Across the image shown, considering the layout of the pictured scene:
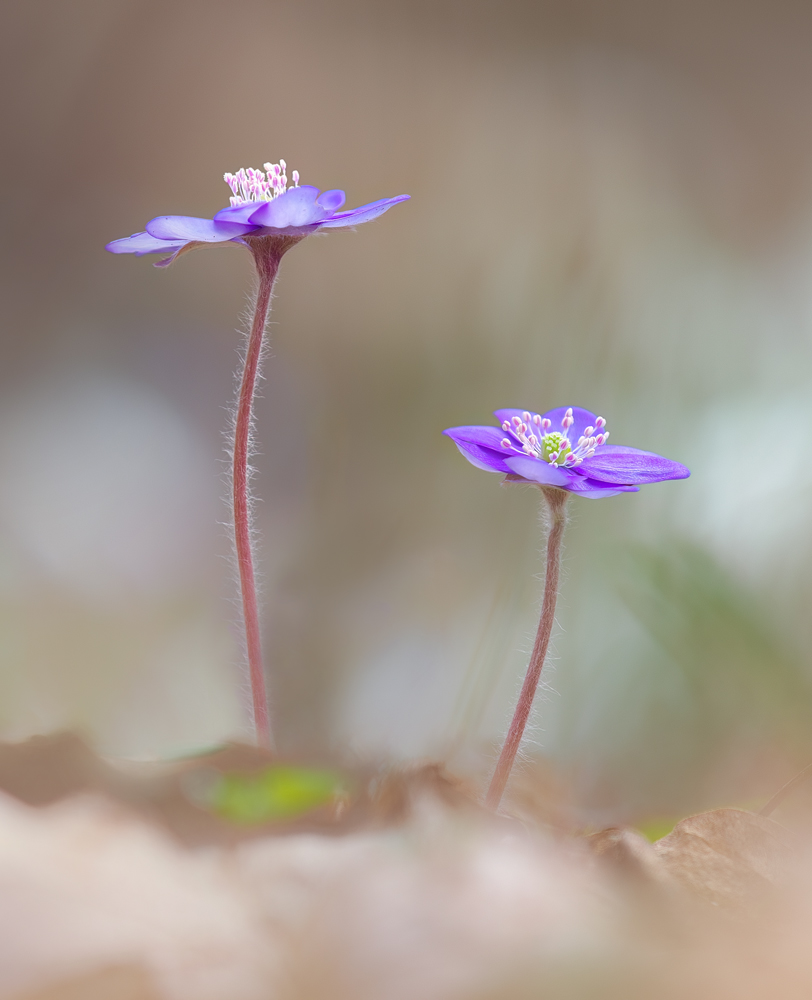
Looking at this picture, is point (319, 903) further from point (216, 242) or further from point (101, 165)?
point (101, 165)

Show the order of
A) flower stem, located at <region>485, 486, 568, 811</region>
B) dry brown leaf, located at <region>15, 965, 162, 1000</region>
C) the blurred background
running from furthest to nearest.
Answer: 1. the blurred background
2. flower stem, located at <region>485, 486, 568, 811</region>
3. dry brown leaf, located at <region>15, 965, 162, 1000</region>

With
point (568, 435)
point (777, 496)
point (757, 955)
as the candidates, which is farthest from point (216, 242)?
point (777, 496)

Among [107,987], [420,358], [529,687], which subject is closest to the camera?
[107,987]

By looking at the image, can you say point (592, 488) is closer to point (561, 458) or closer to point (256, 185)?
point (561, 458)

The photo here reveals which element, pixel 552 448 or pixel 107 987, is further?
pixel 552 448

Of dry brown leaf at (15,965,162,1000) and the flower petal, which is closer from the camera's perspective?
dry brown leaf at (15,965,162,1000)

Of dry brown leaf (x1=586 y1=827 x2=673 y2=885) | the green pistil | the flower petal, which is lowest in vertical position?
dry brown leaf (x1=586 y1=827 x2=673 y2=885)

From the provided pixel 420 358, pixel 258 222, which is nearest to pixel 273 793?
pixel 258 222

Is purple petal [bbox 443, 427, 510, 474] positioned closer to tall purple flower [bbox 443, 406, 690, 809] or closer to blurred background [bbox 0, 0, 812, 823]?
tall purple flower [bbox 443, 406, 690, 809]

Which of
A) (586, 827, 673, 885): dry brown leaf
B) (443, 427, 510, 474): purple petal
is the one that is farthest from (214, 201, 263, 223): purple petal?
(586, 827, 673, 885): dry brown leaf
